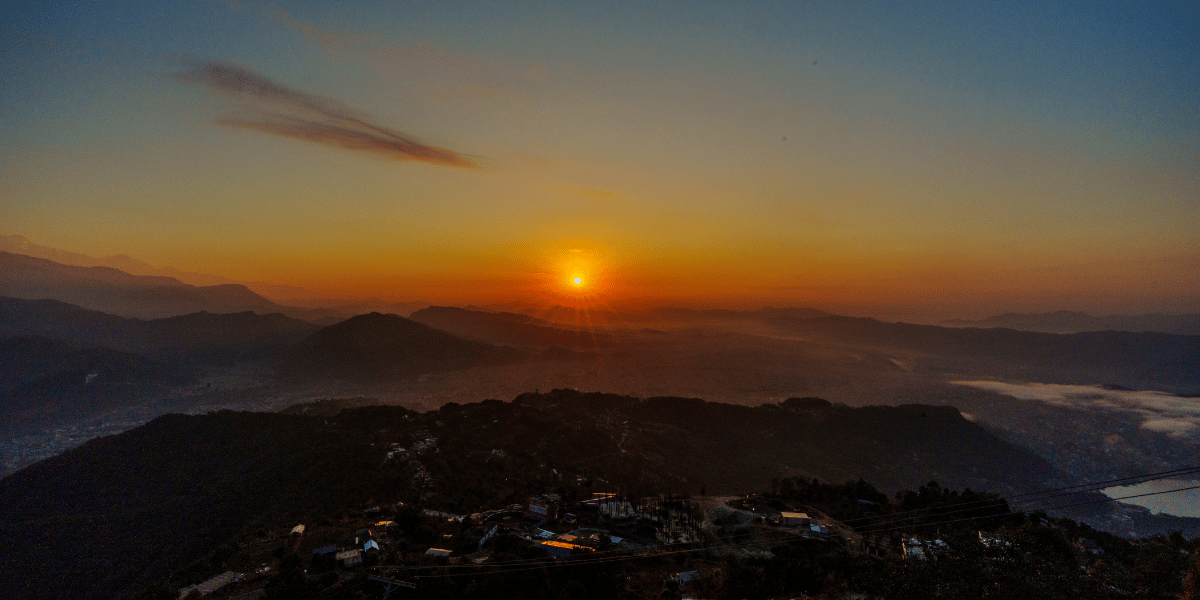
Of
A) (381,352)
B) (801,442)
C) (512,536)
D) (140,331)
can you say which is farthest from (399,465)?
(140,331)

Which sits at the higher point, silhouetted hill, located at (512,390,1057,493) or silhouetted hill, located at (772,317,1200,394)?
silhouetted hill, located at (772,317,1200,394)

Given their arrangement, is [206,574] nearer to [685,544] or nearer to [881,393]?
[685,544]

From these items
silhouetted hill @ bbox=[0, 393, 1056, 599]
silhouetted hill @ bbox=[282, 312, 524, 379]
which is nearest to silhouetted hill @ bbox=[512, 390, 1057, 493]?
silhouetted hill @ bbox=[0, 393, 1056, 599]

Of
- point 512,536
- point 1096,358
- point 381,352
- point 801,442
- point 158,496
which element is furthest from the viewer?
point 381,352

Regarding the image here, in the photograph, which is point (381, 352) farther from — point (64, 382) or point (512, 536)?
point (512, 536)

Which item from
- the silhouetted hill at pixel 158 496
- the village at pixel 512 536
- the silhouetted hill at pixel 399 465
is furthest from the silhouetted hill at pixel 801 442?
the silhouetted hill at pixel 158 496

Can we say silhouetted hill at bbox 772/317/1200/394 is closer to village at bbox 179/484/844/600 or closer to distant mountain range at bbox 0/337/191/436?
village at bbox 179/484/844/600
